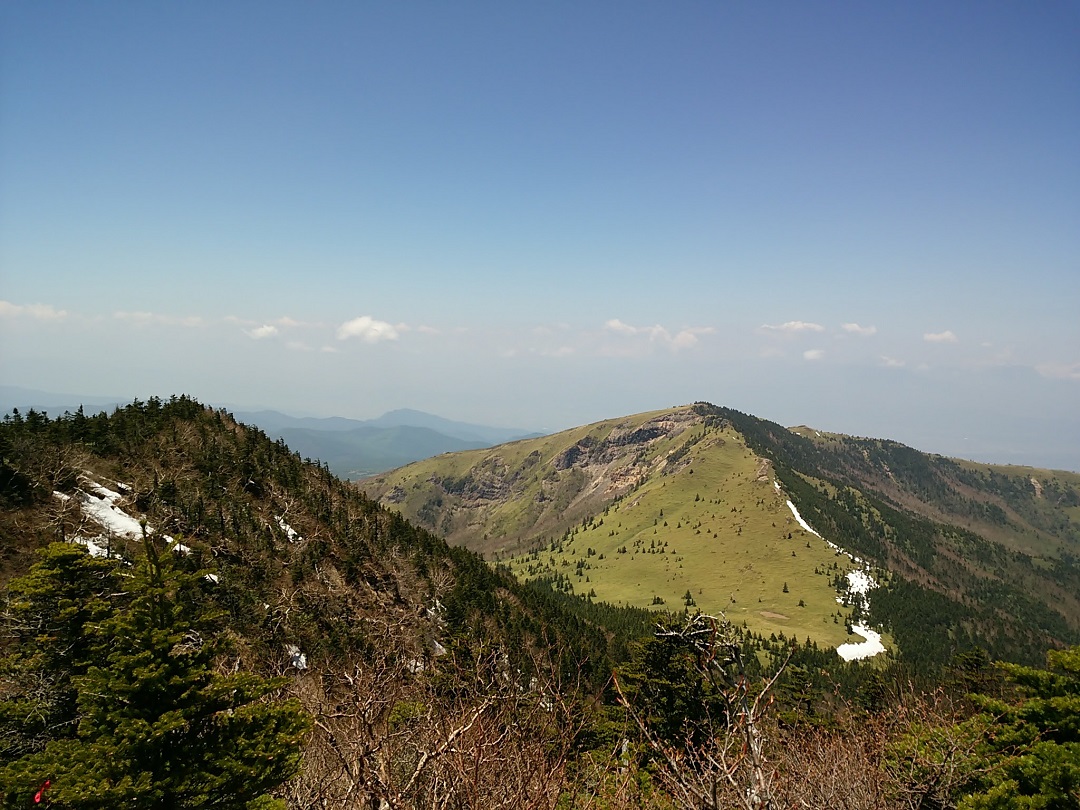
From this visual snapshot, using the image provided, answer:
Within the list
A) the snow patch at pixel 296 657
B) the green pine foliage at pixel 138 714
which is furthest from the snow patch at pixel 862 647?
the green pine foliage at pixel 138 714

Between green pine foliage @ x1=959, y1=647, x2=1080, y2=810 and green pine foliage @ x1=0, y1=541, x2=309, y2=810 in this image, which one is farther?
green pine foliage @ x1=959, y1=647, x2=1080, y2=810

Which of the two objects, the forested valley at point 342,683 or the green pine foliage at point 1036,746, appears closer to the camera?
the forested valley at point 342,683

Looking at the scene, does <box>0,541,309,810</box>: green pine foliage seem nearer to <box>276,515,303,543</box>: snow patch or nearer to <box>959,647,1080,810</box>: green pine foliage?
<box>959,647,1080,810</box>: green pine foliage

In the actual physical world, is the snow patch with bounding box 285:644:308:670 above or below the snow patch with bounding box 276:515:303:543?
below

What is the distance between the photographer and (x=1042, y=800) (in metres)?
16.6

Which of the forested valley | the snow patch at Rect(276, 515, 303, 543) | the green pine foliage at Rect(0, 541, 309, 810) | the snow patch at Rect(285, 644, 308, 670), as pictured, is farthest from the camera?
the snow patch at Rect(276, 515, 303, 543)

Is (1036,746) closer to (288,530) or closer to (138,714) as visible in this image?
(138,714)

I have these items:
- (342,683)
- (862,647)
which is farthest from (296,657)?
(862,647)

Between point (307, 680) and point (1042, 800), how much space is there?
4103 cm

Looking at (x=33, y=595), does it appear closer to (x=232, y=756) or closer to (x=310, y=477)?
(x=232, y=756)

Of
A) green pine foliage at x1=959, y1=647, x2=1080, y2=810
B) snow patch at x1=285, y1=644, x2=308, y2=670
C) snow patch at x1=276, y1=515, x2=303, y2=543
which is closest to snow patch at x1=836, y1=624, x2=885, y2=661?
green pine foliage at x1=959, y1=647, x2=1080, y2=810

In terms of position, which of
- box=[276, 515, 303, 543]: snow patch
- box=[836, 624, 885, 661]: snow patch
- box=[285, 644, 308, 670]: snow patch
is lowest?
box=[836, 624, 885, 661]: snow patch

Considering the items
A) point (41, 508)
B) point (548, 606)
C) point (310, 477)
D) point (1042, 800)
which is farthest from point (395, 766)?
point (548, 606)

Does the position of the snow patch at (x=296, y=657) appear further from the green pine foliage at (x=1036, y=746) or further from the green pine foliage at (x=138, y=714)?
the green pine foliage at (x=1036, y=746)
